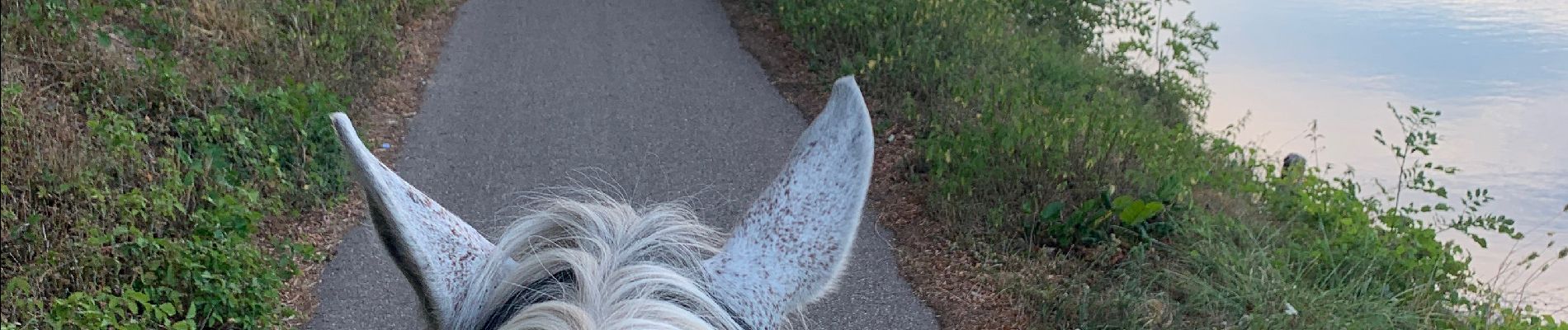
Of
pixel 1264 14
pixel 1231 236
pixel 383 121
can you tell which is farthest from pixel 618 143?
pixel 1264 14

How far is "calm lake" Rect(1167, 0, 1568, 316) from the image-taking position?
6.58 metres

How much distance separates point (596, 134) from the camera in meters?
6.68

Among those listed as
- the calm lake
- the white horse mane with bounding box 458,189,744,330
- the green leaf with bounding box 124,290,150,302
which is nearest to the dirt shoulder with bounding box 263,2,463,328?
the green leaf with bounding box 124,290,150,302

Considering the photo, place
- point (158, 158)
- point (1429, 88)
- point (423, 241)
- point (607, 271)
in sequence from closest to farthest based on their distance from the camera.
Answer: point (607, 271)
point (423, 241)
point (158, 158)
point (1429, 88)

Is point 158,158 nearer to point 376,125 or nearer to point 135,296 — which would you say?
point 135,296

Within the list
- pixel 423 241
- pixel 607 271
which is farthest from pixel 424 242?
pixel 607 271

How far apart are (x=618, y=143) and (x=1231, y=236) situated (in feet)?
11.1

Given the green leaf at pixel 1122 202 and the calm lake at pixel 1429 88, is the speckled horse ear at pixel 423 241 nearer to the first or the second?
the green leaf at pixel 1122 202

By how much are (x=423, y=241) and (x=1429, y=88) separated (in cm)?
821

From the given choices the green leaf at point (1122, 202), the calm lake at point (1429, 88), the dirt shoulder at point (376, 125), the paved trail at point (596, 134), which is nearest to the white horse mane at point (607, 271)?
the paved trail at point (596, 134)

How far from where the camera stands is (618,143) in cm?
653

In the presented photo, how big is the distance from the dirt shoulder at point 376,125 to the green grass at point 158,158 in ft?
0.30

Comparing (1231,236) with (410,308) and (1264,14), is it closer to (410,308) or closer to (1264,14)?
(410,308)

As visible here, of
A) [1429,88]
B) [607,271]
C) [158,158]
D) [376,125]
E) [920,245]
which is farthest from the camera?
[1429,88]
